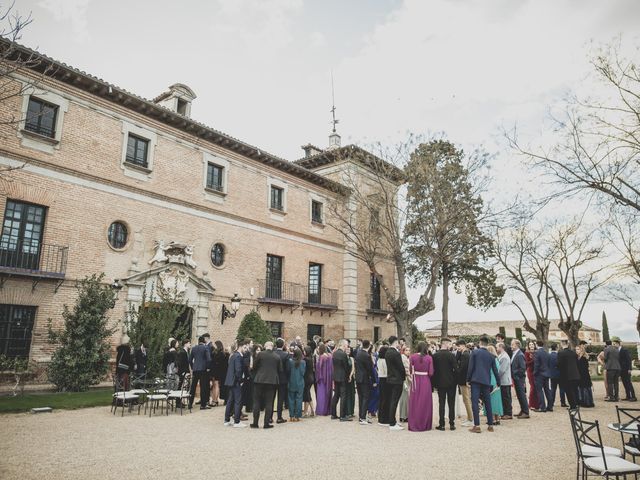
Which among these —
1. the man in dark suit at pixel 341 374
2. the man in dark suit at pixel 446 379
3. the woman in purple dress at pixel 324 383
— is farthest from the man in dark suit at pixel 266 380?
the man in dark suit at pixel 446 379

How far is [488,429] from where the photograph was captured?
29.0ft

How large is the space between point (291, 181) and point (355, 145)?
3.84 m

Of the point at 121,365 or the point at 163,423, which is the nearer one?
the point at 163,423

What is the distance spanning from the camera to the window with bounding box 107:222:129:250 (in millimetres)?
15414

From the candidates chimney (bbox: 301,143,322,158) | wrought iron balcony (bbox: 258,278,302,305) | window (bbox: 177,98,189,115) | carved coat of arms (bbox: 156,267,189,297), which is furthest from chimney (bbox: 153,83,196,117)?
chimney (bbox: 301,143,322,158)

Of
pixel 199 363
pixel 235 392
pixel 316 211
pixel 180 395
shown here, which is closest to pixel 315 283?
pixel 316 211

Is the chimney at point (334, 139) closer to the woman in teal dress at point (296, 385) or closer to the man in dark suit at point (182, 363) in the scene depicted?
the man in dark suit at point (182, 363)

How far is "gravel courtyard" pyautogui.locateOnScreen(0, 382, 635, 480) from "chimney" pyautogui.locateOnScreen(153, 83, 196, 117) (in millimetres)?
13758

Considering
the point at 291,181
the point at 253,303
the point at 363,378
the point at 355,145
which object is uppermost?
the point at 355,145

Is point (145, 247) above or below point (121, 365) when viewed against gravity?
above

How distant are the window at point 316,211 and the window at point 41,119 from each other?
42.2 feet

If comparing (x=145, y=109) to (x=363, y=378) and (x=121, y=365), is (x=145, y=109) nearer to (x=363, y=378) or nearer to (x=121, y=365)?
(x=121, y=365)

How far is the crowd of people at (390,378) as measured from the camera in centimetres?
903

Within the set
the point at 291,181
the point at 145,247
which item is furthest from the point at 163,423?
the point at 291,181
